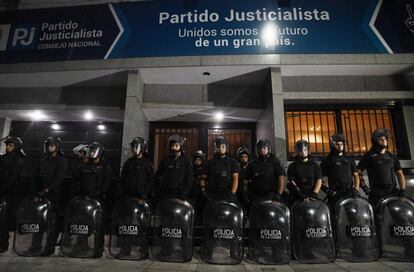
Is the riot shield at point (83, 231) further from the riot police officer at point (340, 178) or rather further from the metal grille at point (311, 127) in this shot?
the metal grille at point (311, 127)

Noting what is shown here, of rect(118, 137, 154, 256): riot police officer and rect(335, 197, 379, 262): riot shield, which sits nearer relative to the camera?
rect(335, 197, 379, 262): riot shield

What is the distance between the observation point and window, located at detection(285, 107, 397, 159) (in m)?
6.61

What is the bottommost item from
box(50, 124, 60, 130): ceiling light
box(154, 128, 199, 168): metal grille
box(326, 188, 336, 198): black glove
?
box(326, 188, 336, 198): black glove

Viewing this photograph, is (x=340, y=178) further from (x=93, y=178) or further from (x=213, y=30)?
(x=213, y=30)

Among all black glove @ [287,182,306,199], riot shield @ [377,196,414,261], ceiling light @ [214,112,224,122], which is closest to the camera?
riot shield @ [377,196,414,261]

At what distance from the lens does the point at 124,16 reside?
6.64m

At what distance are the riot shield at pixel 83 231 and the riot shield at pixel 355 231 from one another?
12.8 feet

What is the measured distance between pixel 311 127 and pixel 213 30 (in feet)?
12.3

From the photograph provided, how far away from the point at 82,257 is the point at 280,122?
4.72 meters

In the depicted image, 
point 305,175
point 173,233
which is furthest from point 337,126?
point 173,233

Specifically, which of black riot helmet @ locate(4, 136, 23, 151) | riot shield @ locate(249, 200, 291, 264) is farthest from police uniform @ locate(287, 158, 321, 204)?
black riot helmet @ locate(4, 136, 23, 151)

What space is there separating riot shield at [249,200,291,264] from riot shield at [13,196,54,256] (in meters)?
3.38

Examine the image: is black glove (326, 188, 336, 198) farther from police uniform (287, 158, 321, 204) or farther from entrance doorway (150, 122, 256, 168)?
entrance doorway (150, 122, 256, 168)

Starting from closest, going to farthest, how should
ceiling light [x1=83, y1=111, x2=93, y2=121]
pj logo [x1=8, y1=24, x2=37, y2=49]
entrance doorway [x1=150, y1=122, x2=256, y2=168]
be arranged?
pj logo [x1=8, y1=24, x2=37, y2=49], ceiling light [x1=83, y1=111, x2=93, y2=121], entrance doorway [x1=150, y1=122, x2=256, y2=168]
